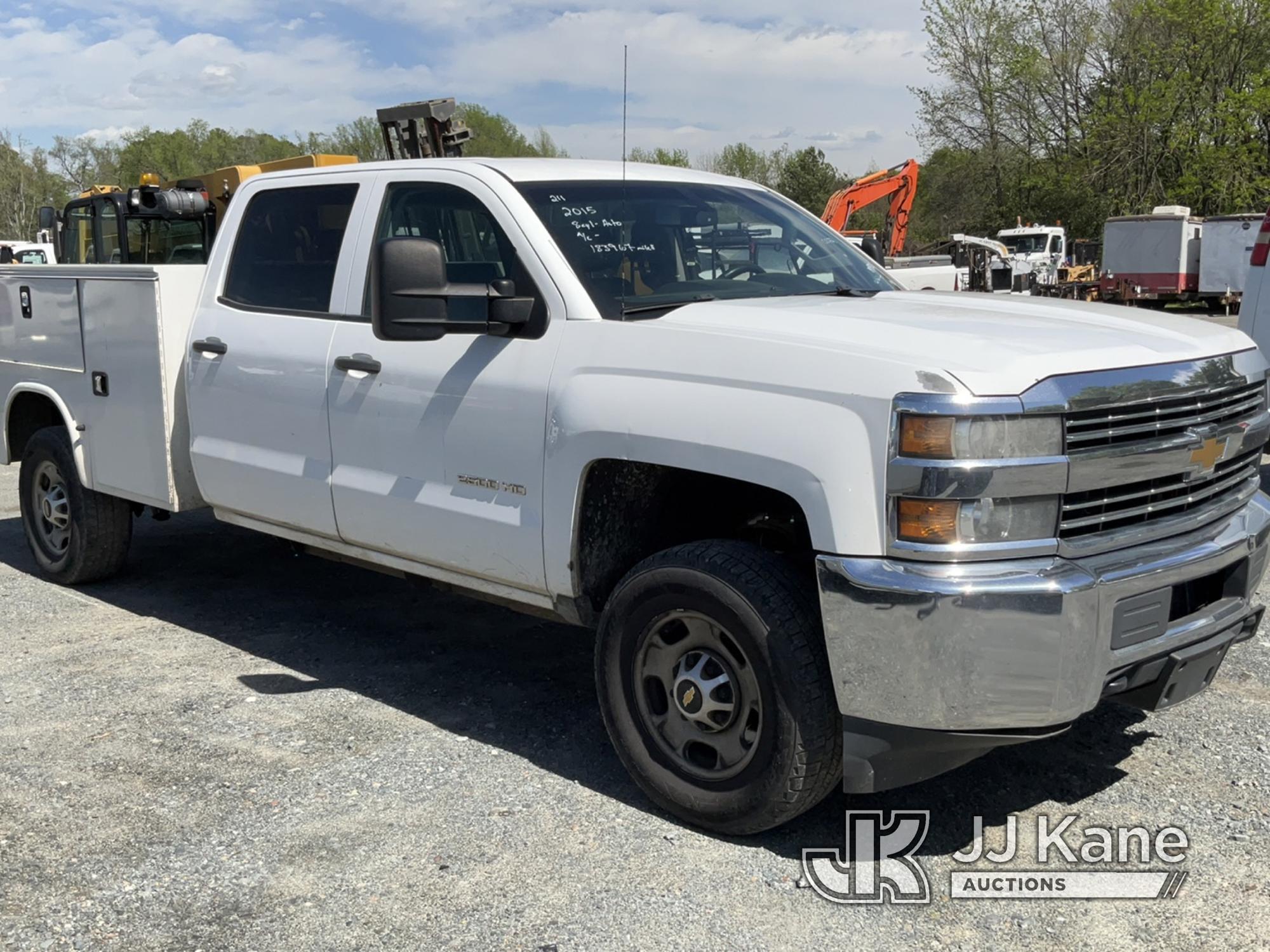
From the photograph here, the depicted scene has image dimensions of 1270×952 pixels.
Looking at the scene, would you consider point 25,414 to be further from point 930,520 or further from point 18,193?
point 18,193

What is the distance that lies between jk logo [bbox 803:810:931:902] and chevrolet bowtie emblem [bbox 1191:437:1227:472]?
4.29 ft

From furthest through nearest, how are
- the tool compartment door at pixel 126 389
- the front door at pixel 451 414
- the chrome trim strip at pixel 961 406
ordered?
the tool compartment door at pixel 126 389, the front door at pixel 451 414, the chrome trim strip at pixel 961 406

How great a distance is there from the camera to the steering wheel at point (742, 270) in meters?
4.34

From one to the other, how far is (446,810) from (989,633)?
1.76m

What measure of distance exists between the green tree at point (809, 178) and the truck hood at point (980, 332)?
195ft

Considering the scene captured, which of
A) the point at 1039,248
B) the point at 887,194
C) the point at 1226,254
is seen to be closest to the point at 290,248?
the point at 887,194

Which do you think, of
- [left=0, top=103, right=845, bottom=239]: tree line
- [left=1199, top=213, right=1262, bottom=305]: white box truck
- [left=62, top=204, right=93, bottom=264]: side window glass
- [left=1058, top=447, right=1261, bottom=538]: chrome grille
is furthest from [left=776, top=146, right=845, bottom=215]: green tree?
[left=1058, top=447, right=1261, bottom=538]: chrome grille

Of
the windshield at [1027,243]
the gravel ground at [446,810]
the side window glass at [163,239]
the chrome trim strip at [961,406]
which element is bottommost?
the gravel ground at [446,810]

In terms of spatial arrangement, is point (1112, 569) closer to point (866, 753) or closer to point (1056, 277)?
point (866, 753)

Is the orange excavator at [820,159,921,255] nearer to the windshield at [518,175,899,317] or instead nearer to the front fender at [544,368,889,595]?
the windshield at [518,175,899,317]

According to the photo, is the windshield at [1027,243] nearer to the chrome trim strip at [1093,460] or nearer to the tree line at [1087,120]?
the tree line at [1087,120]

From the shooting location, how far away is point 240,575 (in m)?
6.77

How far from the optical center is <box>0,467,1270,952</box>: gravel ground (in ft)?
10.4

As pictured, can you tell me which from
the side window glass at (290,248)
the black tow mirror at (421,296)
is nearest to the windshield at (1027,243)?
the side window glass at (290,248)
